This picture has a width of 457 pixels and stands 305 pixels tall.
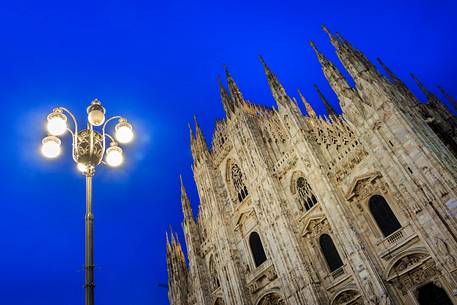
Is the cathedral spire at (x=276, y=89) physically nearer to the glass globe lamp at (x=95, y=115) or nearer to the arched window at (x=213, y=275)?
the arched window at (x=213, y=275)

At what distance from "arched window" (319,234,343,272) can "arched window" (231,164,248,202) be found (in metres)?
8.65

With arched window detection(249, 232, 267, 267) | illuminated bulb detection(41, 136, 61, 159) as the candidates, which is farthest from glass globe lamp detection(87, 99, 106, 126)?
arched window detection(249, 232, 267, 267)

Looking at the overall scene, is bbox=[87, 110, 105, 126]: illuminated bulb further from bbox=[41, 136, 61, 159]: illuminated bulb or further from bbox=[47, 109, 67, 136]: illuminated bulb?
bbox=[41, 136, 61, 159]: illuminated bulb

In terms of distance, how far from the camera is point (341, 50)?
19.4m

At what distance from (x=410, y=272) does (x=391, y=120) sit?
6933 millimetres

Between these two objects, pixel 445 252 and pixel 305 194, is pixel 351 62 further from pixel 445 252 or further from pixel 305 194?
pixel 445 252

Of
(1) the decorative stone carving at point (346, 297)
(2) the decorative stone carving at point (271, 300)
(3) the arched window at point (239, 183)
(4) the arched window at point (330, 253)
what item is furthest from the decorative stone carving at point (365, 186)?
(3) the arched window at point (239, 183)

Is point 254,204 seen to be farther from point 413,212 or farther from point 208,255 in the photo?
point 413,212

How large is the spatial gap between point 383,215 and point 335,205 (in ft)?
7.67

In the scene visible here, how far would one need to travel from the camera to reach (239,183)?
27.8 m

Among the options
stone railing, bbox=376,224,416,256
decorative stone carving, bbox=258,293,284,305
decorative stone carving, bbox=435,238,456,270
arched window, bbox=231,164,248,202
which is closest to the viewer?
decorative stone carving, bbox=435,238,456,270

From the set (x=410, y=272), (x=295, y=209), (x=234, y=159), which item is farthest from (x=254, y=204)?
(x=410, y=272)

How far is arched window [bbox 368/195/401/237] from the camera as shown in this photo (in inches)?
625

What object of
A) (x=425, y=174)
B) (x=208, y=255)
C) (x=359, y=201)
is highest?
(x=208, y=255)
